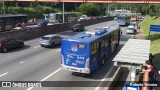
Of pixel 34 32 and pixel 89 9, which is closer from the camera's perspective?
pixel 34 32

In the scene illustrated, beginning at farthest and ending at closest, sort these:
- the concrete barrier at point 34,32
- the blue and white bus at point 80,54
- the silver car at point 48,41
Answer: the concrete barrier at point 34,32 → the silver car at point 48,41 → the blue and white bus at point 80,54

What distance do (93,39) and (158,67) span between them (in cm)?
648

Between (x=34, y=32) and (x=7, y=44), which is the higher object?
(x=34, y=32)

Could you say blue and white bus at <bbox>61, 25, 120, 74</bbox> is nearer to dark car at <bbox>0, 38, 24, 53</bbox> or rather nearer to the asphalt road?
the asphalt road

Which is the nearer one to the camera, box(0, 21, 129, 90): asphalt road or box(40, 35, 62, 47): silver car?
box(0, 21, 129, 90): asphalt road

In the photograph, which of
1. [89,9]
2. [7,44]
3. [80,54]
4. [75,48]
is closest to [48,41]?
[7,44]

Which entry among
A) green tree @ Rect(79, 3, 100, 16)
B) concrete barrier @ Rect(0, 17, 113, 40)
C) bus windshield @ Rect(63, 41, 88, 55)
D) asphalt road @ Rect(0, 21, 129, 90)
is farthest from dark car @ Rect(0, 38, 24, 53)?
green tree @ Rect(79, 3, 100, 16)

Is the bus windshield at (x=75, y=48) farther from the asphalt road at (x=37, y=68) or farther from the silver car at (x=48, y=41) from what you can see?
the silver car at (x=48, y=41)

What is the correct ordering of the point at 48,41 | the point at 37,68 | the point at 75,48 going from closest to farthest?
the point at 75,48 < the point at 37,68 < the point at 48,41

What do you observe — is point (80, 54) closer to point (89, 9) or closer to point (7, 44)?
point (7, 44)

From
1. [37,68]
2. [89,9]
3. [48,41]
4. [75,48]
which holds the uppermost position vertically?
[89,9]

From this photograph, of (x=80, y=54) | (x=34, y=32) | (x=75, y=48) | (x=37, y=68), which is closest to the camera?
(x=80, y=54)

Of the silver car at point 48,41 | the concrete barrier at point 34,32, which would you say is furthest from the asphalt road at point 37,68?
the concrete barrier at point 34,32

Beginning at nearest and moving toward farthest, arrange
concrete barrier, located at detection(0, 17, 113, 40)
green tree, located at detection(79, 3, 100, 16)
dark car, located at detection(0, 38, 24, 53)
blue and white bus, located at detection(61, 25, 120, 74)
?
blue and white bus, located at detection(61, 25, 120, 74), dark car, located at detection(0, 38, 24, 53), concrete barrier, located at detection(0, 17, 113, 40), green tree, located at detection(79, 3, 100, 16)
